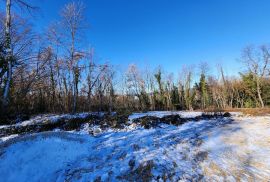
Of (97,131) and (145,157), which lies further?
(97,131)

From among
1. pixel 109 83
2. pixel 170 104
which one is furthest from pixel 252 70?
pixel 109 83

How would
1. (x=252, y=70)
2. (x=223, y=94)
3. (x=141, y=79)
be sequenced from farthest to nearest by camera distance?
(x=141, y=79) → (x=223, y=94) → (x=252, y=70)

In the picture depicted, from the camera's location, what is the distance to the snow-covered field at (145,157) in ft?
15.1

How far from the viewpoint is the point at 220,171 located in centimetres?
454

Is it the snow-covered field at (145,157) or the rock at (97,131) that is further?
the rock at (97,131)

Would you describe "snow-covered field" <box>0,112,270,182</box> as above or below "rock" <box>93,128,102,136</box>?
below

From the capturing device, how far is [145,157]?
548 centimetres

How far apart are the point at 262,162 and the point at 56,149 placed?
5.59 metres

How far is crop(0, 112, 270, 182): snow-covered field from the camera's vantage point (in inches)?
181

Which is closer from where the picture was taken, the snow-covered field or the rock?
the snow-covered field

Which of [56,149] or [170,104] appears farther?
[170,104]

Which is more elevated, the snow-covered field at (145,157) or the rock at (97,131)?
the rock at (97,131)

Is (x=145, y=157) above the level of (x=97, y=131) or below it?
below

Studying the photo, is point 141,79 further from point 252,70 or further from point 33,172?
point 33,172
